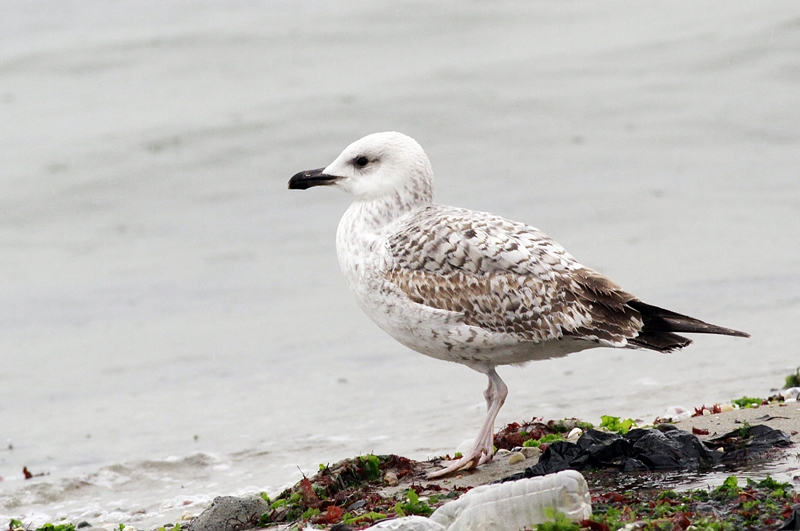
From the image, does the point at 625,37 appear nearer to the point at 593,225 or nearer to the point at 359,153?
the point at 593,225

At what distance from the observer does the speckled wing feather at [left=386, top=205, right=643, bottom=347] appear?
532cm

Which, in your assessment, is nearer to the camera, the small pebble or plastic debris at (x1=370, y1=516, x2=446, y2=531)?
plastic debris at (x1=370, y1=516, x2=446, y2=531)

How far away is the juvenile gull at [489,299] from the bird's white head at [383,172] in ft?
0.87

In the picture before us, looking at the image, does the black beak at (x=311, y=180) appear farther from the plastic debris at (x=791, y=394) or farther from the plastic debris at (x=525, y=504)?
the plastic debris at (x=791, y=394)

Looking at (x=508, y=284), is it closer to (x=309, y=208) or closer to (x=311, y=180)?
(x=311, y=180)

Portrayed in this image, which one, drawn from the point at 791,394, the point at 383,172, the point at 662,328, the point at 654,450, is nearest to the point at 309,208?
the point at 383,172

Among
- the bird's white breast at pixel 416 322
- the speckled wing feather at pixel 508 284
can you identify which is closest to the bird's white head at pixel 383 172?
the bird's white breast at pixel 416 322

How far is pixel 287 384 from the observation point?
352 inches

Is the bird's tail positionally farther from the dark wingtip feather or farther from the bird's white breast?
the bird's white breast

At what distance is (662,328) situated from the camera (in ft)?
17.4

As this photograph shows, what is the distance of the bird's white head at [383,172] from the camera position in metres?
6.06

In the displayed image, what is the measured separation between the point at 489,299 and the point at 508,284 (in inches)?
5.0

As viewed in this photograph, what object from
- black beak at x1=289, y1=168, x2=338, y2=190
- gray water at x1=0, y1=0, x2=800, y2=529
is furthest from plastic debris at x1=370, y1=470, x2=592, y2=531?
gray water at x1=0, y1=0, x2=800, y2=529

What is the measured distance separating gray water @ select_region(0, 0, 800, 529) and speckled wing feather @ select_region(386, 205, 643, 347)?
6.84 ft
